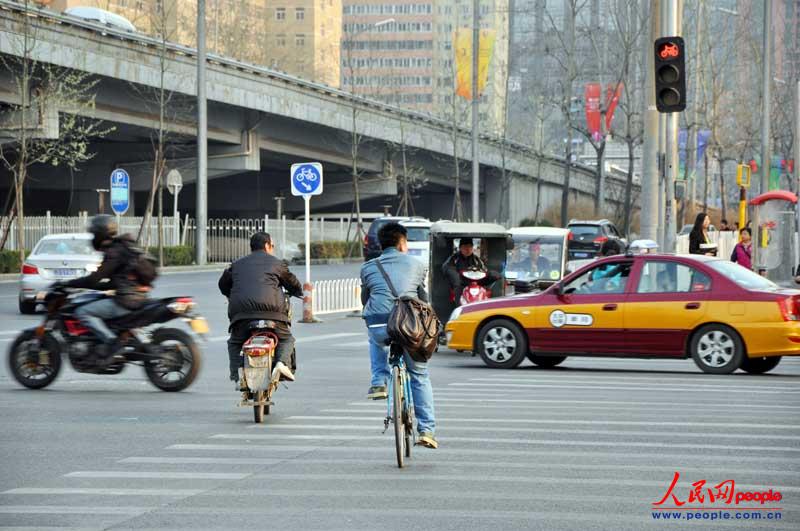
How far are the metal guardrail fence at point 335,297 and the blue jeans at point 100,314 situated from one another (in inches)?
558

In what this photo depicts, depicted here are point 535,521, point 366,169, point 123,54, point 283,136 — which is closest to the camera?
point 535,521

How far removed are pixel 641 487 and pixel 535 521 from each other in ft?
4.57

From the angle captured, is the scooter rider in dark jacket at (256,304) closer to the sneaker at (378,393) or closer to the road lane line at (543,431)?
the road lane line at (543,431)

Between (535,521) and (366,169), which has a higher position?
(366,169)

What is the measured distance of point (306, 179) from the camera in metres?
29.1

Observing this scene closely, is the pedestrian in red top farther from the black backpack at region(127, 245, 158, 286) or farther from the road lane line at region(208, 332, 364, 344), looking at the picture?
the black backpack at region(127, 245, 158, 286)

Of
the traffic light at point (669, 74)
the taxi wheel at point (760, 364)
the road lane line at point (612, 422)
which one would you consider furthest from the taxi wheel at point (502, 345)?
the road lane line at point (612, 422)

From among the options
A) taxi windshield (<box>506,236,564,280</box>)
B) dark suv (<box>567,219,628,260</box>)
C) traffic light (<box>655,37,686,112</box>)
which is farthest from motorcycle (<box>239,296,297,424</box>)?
dark suv (<box>567,219,628,260</box>)

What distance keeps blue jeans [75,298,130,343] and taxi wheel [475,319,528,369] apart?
559 centimetres

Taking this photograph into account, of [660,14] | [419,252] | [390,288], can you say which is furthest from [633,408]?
[419,252]

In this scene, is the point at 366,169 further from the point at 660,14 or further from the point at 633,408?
the point at 633,408

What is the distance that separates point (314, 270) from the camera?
2050 inches

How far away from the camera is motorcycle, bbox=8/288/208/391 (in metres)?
15.1

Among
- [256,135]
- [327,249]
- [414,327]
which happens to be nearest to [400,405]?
[414,327]
